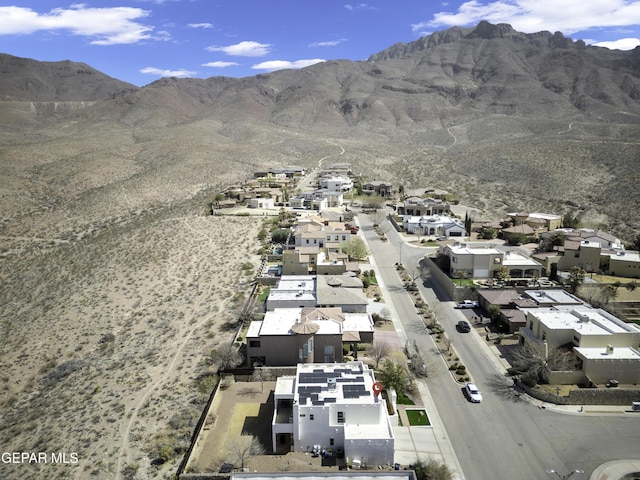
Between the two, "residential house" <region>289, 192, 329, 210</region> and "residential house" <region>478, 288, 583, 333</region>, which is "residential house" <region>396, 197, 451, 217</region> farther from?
"residential house" <region>478, 288, 583, 333</region>

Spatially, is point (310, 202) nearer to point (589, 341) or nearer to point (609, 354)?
point (589, 341)

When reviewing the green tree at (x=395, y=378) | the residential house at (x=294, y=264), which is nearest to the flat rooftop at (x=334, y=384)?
the green tree at (x=395, y=378)

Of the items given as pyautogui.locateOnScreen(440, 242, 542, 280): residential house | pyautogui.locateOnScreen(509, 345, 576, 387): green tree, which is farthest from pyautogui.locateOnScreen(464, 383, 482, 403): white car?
pyautogui.locateOnScreen(440, 242, 542, 280): residential house

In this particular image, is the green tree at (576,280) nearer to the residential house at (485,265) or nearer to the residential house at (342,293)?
the residential house at (485,265)

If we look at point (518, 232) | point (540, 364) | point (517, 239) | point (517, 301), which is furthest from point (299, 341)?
point (518, 232)

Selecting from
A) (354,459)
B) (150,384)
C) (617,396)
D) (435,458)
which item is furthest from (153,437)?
(617,396)

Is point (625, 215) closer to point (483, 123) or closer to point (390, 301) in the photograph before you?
point (390, 301)

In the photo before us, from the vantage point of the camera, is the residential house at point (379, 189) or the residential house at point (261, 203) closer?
the residential house at point (261, 203)
